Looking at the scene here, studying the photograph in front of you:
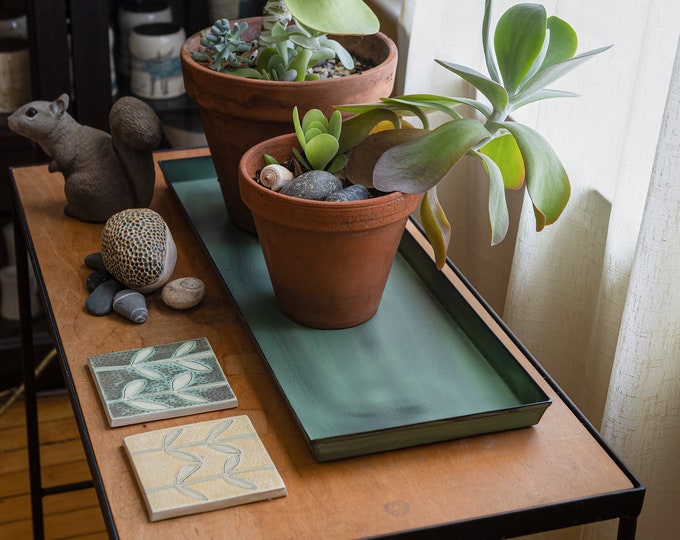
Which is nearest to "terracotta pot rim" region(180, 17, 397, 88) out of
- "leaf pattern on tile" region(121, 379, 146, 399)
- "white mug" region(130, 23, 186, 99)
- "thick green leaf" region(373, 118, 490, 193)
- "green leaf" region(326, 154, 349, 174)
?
"green leaf" region(326, 154, 349, 174)

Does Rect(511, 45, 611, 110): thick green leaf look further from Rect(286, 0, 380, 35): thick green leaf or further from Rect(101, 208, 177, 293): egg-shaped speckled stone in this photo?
Rect(101, 208, 177, 293): egg-shaped speckled stone

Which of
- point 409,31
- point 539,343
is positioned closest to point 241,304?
point 539,343

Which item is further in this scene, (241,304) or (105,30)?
(105,30)

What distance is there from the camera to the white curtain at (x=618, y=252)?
93cm

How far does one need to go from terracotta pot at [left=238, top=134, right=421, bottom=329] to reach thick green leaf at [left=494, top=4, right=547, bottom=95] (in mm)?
149

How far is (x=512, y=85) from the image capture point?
857 mm

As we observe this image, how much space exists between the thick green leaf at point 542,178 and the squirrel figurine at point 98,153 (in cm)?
48

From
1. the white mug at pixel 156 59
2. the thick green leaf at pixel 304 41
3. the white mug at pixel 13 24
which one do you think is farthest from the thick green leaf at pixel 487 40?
the white mug at pixel 13 24

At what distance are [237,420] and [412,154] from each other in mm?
281

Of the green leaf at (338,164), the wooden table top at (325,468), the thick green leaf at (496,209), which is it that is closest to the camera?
the wooden table top at (325,468)

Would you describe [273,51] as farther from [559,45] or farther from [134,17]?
[134,17]

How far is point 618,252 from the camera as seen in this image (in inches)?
40.6

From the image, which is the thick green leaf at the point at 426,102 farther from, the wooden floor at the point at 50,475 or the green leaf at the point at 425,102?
the wooden floor at the point at 50,475

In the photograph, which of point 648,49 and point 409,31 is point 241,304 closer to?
point 648,49
